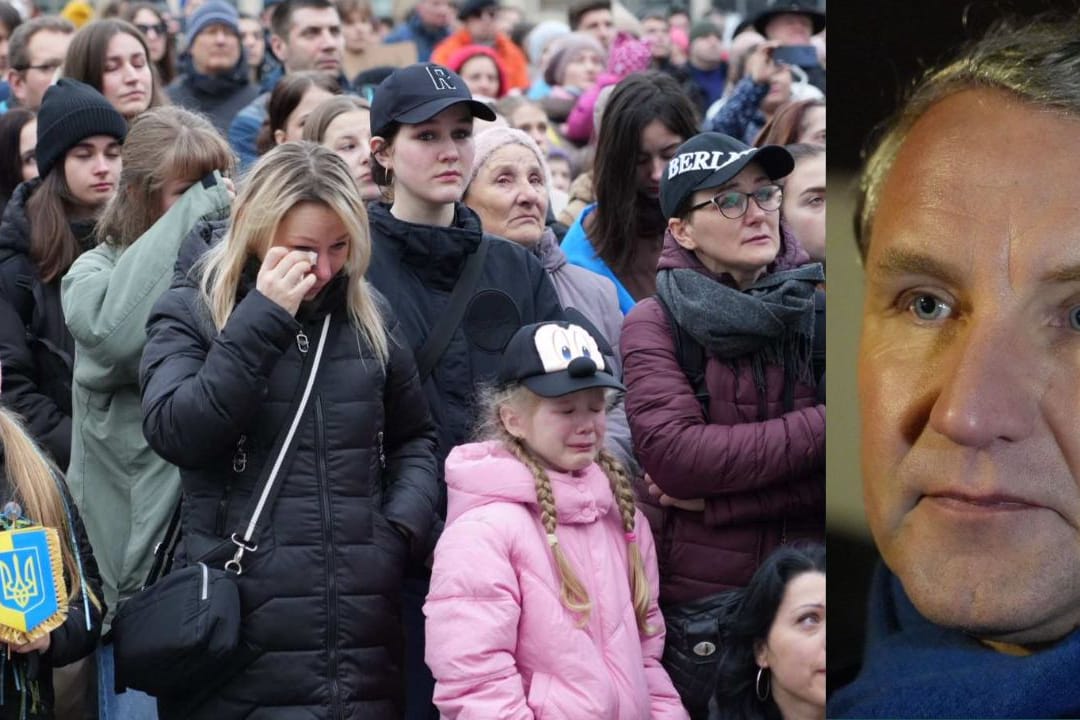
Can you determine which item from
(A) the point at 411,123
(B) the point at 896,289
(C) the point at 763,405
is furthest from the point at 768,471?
(B) the point at 896,289

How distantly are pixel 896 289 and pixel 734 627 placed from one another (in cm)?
194

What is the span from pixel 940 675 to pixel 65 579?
98.6 inches

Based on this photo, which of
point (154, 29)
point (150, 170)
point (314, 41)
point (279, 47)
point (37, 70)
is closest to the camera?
point (150, 170)

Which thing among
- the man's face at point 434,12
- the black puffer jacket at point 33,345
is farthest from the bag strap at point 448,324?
the man's face at point 434,12

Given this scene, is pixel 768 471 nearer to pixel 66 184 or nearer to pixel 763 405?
pixel 763 405

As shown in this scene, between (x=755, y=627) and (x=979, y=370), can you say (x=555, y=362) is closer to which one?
(x=755, y=627)

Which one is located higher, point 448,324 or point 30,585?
point 448,324

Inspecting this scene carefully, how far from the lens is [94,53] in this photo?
21.4 feet

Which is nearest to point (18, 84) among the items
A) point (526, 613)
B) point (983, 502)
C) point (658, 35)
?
point (526, 613)

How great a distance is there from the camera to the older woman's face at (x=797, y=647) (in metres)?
4.05

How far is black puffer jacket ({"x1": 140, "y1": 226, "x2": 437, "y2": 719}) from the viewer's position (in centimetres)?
399

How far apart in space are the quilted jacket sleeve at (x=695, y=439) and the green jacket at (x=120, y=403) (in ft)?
4.39

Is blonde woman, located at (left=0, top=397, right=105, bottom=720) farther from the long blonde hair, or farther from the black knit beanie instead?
the black knit beanie

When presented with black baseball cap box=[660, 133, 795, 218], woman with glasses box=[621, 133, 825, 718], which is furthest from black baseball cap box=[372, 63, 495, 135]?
woman with glasses box=[621, 133, 825, 718]
